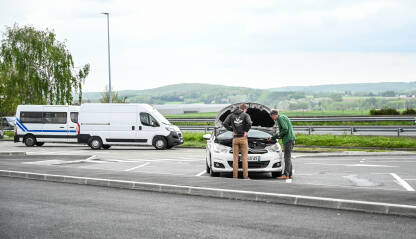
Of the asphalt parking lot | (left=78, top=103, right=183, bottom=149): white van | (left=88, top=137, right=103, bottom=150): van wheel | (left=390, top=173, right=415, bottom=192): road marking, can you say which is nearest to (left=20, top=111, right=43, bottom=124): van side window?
(left=78, top=103, right=183, bottom=149): white van

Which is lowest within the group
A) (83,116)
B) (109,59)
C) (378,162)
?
(378,162)

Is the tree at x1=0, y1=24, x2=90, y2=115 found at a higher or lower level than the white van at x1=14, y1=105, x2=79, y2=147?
higher

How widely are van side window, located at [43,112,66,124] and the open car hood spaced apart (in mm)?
17074

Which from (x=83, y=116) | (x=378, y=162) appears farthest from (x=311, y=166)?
(x=83, y=116)

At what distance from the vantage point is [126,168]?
16625 mm

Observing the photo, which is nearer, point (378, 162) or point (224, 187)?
point (224, 187)

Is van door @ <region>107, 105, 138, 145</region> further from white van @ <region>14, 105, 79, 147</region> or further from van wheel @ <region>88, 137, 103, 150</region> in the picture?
white van @ <region>14, 105, 79, 147</region>

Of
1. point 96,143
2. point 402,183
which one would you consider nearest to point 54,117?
point 96,143

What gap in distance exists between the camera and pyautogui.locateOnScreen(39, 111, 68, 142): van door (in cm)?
2948

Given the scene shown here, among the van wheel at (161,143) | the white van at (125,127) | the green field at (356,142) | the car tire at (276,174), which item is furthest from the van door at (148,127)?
the car tire at (276,174)

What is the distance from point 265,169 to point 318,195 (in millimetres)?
3523

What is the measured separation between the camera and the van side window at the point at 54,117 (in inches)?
1166

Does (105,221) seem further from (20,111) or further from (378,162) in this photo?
(20,111)

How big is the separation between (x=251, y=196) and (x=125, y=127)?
17.4 meters
